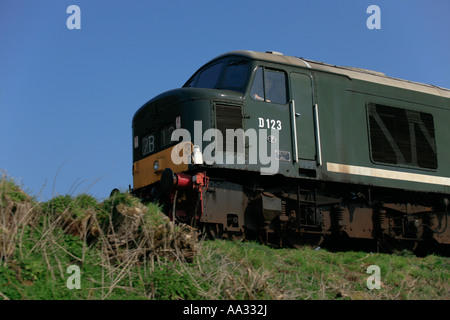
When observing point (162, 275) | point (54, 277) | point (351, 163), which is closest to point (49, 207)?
point (54, 277)

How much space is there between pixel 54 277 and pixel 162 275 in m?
1.20

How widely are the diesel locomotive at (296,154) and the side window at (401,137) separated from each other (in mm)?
29

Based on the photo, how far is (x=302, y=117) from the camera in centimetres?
1070

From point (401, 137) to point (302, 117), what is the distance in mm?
2889

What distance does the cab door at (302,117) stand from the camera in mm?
10453

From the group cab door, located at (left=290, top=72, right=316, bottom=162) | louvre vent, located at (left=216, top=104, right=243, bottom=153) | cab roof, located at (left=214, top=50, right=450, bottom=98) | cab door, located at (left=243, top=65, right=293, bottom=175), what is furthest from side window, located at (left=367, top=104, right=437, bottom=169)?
louvre vent, located at (left=216, top=104, right=243, bottom=153)

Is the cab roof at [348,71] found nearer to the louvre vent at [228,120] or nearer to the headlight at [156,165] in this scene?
the louvre vent at [228,120]

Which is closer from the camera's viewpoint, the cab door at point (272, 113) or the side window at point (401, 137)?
the cab door at point (272, 113)

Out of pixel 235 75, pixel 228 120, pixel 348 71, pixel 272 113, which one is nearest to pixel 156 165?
pixel 228 120

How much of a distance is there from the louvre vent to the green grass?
2176 mm

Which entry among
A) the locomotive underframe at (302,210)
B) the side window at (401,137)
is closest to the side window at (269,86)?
the locomotive underframe at (302,210)

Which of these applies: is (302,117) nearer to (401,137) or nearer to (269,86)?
(269,86)

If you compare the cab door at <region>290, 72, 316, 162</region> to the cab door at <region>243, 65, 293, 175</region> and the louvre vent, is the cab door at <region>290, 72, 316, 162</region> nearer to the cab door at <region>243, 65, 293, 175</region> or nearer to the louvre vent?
the cab door at <region>243, 65, 293, 175</region>
